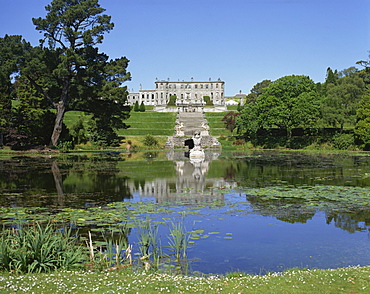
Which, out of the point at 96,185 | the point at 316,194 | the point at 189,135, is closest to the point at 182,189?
the point at 96,185

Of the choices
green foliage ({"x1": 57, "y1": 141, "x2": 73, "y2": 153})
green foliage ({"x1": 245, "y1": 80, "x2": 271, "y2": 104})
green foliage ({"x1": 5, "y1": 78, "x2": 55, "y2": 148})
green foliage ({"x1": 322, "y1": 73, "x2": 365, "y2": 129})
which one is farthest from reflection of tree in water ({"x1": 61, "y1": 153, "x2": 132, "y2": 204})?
green foliage ({"x1": 245, "y1": 80, "x2": 271, "y2": 104})

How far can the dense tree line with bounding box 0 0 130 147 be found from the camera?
48.1m

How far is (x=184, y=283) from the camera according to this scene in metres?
7.93

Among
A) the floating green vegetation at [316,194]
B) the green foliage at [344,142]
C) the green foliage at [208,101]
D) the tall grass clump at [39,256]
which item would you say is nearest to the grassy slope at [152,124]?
the green foliage at [344,142]

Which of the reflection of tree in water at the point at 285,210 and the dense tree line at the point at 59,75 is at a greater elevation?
the dense tree line at the point at 59,75

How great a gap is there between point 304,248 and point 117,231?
5.24 metres

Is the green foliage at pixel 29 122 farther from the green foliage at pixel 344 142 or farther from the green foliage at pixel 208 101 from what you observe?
the green foliage at pixel 208 101

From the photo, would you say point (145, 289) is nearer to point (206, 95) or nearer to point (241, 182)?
point (241, 182)

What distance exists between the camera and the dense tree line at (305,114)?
5509 centimetres

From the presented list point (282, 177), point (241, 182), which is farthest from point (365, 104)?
point (241, 182)

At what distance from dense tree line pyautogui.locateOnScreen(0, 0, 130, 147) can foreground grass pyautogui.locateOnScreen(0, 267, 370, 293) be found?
41.4 meters

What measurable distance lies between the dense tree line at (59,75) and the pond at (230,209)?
2291 centimetres

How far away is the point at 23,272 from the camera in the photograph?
29.2ft

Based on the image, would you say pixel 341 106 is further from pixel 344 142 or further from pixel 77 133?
pixel 77 133
